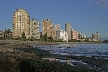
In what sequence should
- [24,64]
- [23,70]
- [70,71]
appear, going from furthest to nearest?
[70,71], [24,64], [23,70]

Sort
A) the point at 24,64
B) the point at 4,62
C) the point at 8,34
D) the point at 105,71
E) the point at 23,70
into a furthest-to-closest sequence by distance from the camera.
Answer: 1. the point at 8,34
2. the point at 105,71
3. the point at 4,62
4. the point at 24,64
5. the point at 23,70

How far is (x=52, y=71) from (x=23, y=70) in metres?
1.97

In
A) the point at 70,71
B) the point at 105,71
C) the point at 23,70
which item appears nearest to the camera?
the point at 23,70

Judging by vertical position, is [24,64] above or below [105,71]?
A: above

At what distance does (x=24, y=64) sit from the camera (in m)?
15.4

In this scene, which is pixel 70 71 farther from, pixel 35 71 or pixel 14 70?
pixel 14 70

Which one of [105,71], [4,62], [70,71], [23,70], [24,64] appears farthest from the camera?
[105,71]

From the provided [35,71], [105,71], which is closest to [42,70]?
[35,71]

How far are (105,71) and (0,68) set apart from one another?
443 inches

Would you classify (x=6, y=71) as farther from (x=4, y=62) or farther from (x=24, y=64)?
(x=4, y=62)

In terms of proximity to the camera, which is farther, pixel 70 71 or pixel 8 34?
pixel 8 34

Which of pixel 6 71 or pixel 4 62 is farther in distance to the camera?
pixel 4 62

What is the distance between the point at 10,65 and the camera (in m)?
16.8

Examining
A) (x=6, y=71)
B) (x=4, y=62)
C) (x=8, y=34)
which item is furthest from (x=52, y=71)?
(x=8, y=34)
